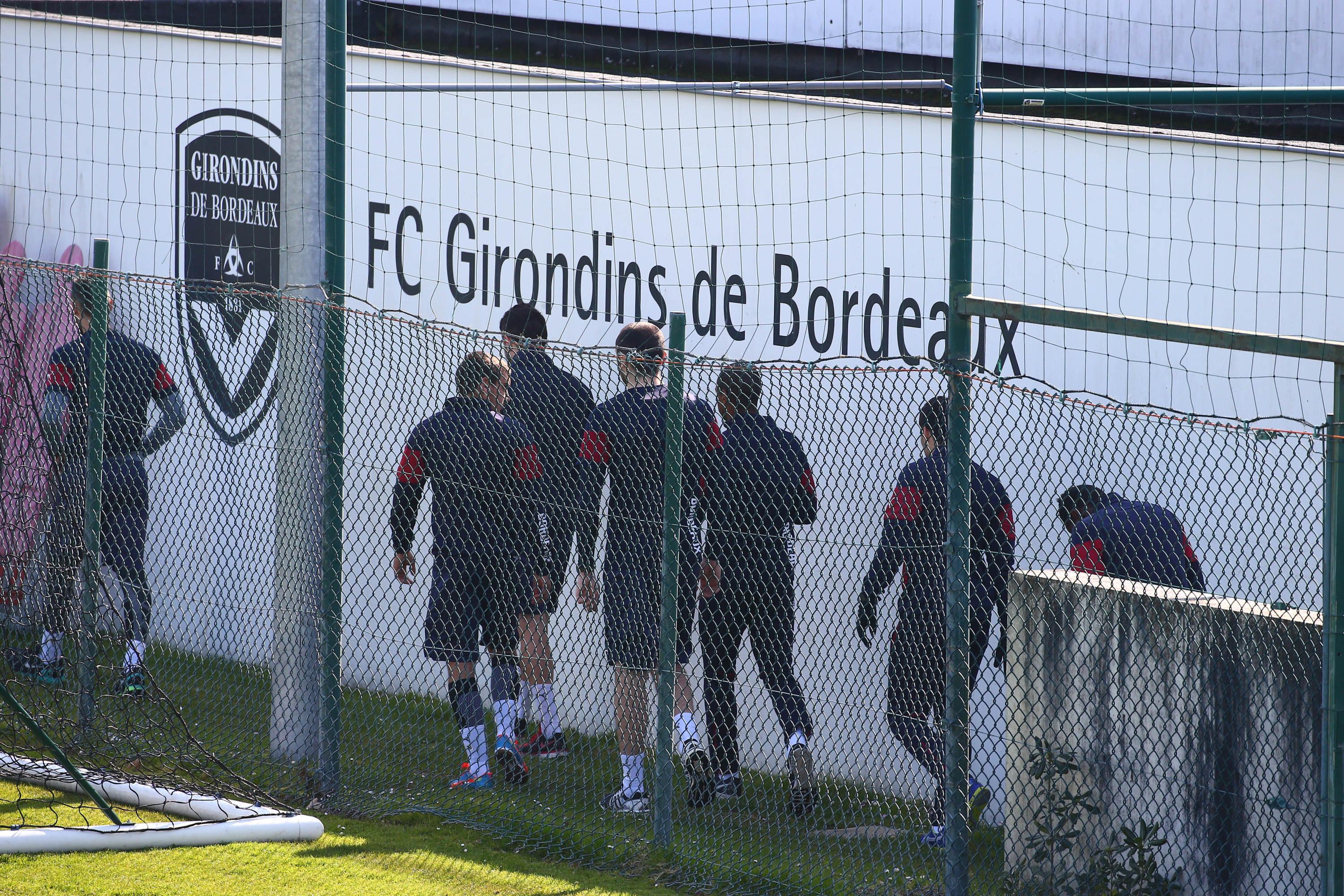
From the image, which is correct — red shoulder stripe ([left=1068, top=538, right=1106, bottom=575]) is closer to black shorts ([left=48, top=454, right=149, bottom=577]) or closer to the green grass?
the green grass

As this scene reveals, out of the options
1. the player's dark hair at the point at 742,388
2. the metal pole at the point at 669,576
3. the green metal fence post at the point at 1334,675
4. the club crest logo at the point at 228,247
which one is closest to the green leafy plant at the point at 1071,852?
the green metal fence post at the point at 1334,675

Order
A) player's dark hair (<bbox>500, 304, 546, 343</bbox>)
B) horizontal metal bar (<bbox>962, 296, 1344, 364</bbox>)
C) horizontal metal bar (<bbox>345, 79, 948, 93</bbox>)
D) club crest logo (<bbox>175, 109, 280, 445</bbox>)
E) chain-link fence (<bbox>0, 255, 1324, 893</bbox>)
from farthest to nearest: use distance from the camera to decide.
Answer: club crest logo (<bbox>175, 109, 280, 445</bbox>) → player's dark hair (<bbox>500, 304, 546, 343</bbox>) → horizontal metal bar (<bbox>345, 79, 948, 93</bbox>) → chain-link fence (<bbox>0, 255, 1324, 893</bbox>) → horizontal metal bar (<bbox>962, 296, 1344, 364</bbox>)

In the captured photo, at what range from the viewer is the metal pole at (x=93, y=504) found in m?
5.91

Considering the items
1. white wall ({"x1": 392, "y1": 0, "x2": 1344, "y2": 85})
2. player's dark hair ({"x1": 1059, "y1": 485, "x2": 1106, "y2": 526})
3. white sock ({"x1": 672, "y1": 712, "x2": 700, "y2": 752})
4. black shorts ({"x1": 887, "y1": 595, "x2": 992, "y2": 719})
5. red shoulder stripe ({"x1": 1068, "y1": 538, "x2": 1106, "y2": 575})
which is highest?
white wall ({"x1": 392, "y1": 0, "x2": 1344, "y2": 85})

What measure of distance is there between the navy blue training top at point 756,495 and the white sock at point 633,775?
0.77 metres

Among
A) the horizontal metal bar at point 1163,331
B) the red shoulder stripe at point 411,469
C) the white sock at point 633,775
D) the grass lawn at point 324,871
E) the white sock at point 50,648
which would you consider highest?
the horizontal metal bar at point 1163,331

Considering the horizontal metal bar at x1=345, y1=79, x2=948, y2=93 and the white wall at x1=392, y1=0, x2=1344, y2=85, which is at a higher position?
the white wall at x1=392, y1=0, x2=1344, y2=85

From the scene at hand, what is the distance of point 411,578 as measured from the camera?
6.48 m

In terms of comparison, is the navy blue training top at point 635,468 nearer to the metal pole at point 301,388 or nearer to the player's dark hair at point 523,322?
the metal pole at point 301,388

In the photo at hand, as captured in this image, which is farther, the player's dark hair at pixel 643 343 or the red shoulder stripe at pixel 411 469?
the red shoulder stripe at pixel 411 469

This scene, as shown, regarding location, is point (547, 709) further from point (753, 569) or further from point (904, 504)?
point (904, 504)

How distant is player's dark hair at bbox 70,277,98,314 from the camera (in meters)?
5.92

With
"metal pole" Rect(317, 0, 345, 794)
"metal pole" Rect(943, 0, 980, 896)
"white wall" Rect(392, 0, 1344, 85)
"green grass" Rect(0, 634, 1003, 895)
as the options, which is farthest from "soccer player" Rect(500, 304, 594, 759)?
"white wall" Rect(392, 0, 1344, 85)

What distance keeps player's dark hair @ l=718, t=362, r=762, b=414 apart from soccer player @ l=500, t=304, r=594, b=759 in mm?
489
